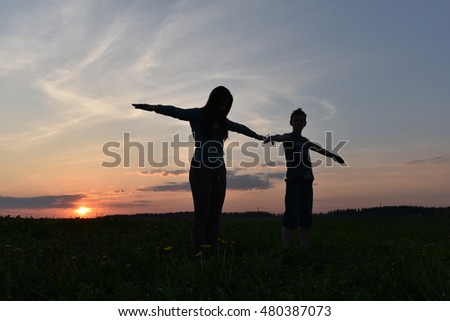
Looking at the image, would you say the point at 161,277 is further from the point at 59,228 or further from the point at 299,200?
the point at 59,228

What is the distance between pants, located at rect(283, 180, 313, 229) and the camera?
795cm

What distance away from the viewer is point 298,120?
8.18m

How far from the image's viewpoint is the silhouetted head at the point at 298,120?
26.9ft

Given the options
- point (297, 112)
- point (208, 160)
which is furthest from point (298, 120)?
point (208, 160)

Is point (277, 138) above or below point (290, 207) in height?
above

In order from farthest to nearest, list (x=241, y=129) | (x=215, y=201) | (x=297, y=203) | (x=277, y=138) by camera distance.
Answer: (x=297, y=203), (x=277, y=138), (x=241, y=129), (x=215, y=201)

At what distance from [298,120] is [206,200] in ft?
8.45

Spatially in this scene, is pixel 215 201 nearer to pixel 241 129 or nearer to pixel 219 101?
pixel 241 129

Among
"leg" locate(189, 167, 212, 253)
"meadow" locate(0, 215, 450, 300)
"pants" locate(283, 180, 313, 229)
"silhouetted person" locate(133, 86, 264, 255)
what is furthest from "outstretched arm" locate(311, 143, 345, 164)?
"leg" locate(189, 167, 212, 253)

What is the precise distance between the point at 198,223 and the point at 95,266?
1511 mm

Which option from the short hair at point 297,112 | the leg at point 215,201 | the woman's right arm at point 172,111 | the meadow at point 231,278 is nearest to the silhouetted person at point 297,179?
the short hair at point 297,112

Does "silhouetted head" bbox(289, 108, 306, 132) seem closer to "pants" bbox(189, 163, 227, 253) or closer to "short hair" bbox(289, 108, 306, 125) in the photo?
"short hair" bbox(289, 108, 306, 125)

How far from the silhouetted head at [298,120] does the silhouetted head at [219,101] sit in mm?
1871
